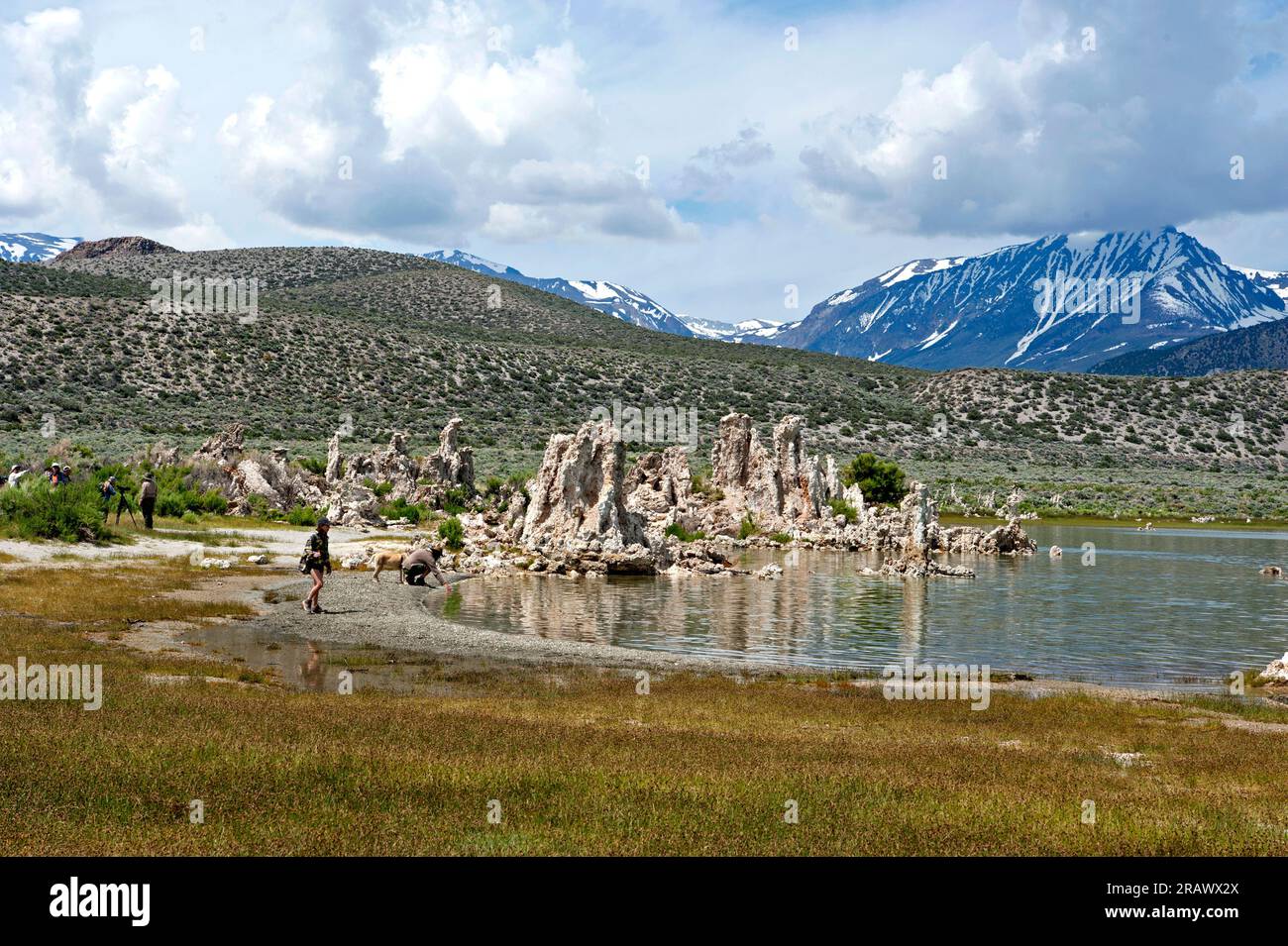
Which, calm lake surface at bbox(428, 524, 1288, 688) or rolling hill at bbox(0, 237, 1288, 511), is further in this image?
rolling hill at bbox(0, 237, 1288, 511)

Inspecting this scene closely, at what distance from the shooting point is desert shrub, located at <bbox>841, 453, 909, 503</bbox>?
67.9 m

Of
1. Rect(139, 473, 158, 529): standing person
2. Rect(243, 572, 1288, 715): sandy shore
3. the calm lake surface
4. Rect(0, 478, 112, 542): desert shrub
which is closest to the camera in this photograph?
Rect(243, 572, 1288, 715): sandy shore

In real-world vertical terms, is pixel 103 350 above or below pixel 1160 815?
above

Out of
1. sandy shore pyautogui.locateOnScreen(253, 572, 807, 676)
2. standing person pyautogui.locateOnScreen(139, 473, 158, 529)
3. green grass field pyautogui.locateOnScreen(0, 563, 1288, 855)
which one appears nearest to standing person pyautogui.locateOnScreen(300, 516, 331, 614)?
sandy shore pyautogui.locateOnScreen(253, 572, 807, 676)

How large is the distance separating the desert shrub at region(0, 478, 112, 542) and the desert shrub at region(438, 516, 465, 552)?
40.5ft

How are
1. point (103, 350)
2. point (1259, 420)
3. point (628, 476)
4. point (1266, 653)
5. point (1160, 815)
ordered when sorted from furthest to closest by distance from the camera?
point (1259, 420), point (103, 350), point (628, 476), point (1266, 653), point (1160, 815)

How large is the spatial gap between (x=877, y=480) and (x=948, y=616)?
40.0 meters

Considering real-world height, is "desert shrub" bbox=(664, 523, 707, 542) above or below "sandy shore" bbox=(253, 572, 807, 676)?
above

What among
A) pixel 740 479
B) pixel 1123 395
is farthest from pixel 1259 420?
pixel 740 479

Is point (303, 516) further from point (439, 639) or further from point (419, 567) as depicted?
point (439, 639)

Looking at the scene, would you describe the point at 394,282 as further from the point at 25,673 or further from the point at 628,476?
the point at 25,673

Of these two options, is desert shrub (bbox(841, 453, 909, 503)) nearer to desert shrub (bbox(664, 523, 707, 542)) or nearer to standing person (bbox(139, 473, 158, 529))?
desert shrub (bbox(664, 523, 707, 542))

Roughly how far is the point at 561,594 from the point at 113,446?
40205mm
